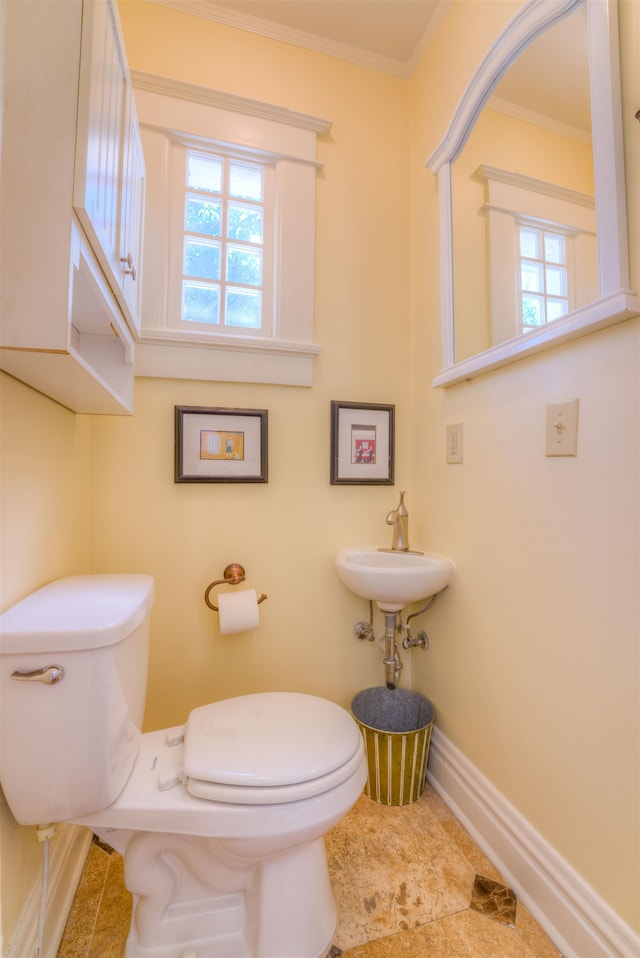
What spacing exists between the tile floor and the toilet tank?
45 cm

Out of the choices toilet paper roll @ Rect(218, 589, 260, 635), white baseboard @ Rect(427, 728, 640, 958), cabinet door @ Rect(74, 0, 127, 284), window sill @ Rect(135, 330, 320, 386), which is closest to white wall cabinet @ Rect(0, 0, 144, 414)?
cabinet door @ Rect(74, 0, 127, 284)

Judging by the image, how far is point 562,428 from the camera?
3.13ft

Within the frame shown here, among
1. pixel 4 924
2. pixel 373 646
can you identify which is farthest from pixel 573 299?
pixel 4 924

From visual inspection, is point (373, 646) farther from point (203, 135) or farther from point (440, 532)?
point (203, 135)

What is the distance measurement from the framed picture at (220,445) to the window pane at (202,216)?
0.65m

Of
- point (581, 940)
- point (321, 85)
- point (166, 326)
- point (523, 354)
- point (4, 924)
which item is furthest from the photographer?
point (321, 85)

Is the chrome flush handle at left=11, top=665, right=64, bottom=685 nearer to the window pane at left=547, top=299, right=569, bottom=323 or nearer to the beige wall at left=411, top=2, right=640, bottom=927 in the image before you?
the beige wall at left=411, top=2, right=640, bottom=927

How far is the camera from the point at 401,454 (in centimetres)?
164

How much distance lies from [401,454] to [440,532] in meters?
0.36

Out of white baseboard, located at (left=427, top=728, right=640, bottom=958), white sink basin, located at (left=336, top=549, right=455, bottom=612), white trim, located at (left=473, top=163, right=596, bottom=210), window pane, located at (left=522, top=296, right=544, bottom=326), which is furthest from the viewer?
white sink basin, located at (left=336, top=549, right=455, bottom=612)

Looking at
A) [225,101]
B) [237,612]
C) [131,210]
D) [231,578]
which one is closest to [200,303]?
[131,210]

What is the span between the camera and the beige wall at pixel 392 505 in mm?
843

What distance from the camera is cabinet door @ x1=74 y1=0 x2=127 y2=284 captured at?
0.64m

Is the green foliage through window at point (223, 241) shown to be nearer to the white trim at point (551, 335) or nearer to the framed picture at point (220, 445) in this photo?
the framed picture at point (220, 445)
